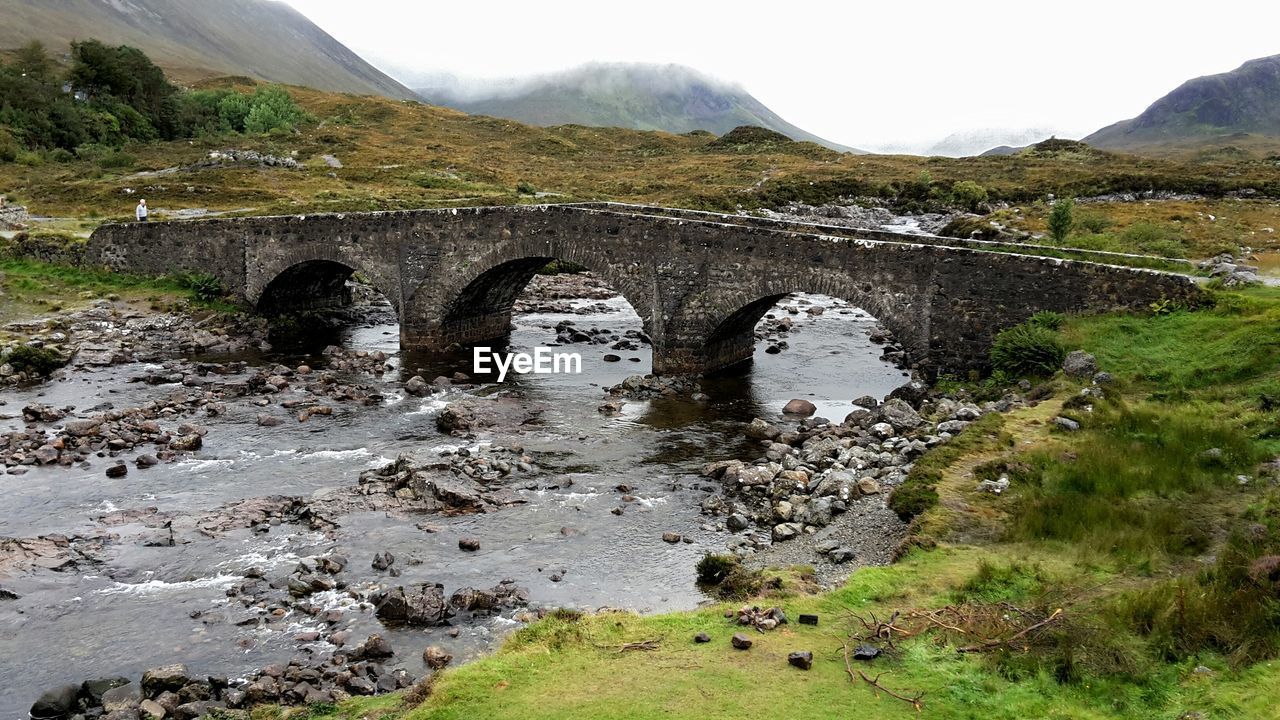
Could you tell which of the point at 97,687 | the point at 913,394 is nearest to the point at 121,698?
the point at 97,687

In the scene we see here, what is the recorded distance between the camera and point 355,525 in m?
18.8

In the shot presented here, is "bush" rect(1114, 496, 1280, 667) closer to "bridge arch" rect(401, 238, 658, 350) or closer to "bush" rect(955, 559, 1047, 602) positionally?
"bush" rect(955, 559, 1047, 602)

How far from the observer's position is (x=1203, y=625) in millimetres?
10500

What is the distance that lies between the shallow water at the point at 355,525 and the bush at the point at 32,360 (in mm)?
1437

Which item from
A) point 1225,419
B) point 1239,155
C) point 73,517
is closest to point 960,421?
point 1225,419

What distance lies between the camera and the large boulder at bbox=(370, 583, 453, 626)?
48.5ft

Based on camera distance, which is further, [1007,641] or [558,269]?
[558,269]

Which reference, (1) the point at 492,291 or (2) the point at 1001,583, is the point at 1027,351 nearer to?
(2) the point at 1001,583

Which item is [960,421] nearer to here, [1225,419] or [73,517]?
[1225,419]

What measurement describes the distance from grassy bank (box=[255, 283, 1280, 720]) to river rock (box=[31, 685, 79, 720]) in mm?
3364

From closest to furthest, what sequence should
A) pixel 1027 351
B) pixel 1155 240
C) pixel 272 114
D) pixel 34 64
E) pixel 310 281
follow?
1. pixel 1027 351
2. pixel 1155 240
3. pixel 310 281
4. pixel 34 64
5. pixel 272 114

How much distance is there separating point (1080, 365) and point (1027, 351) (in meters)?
2.31

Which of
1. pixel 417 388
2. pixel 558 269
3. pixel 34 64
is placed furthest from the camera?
pixel 34 64

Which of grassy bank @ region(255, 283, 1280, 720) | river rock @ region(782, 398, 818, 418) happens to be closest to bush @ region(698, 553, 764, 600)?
grassy bank @ region(255, 283, 1280, 720)
